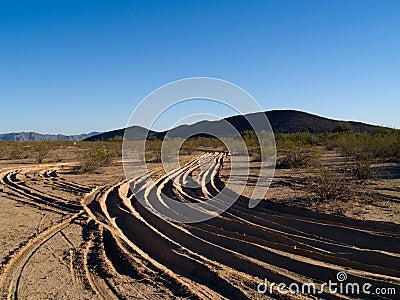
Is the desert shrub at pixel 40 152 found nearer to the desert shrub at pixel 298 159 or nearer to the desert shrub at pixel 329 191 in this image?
the desert shrub at pixel 298 159

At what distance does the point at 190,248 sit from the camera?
8000 mm

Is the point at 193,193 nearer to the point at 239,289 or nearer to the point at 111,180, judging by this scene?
the point at 111,180

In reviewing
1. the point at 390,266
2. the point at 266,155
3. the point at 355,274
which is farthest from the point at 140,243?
the point at 266,155

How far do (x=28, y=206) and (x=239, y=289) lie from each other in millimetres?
9271

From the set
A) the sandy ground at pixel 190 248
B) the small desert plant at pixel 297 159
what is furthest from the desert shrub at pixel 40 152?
the sandy ground at pixel 190 248

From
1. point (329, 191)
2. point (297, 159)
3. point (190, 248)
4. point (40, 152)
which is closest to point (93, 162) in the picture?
→ point (40, 152)

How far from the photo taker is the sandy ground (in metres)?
6.09

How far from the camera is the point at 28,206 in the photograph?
12672mm

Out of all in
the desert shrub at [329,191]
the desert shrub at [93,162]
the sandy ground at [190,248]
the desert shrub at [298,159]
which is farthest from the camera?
the desert shrub at [298,159]

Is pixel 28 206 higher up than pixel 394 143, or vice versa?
pixel 394 143

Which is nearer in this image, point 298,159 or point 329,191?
point 329,191

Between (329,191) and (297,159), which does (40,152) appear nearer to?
(297,159)

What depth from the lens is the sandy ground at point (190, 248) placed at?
240 inches

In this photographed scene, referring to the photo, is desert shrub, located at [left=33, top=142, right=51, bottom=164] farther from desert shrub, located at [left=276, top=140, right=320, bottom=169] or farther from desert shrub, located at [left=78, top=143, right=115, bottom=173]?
desert shrub, located at [left=276, top=140, right=320, bottom=169]
